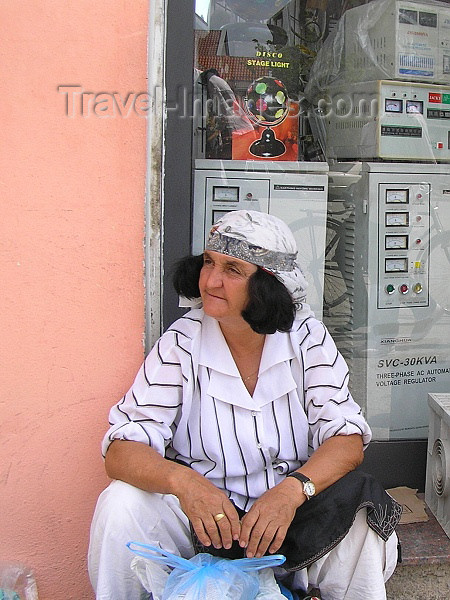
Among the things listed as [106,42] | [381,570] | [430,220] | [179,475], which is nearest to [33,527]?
[179,475]

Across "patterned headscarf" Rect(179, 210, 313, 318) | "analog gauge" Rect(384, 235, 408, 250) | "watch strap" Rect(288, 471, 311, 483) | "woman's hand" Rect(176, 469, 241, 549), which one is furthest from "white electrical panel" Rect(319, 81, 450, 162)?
"woman's hand" Rect(176, 469, 241, 549)

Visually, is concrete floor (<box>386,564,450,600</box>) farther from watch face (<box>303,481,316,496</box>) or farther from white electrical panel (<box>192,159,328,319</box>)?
white electrical panel (<box>192,159,328,319</box>)

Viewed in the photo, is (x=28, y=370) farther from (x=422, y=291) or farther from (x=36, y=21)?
(x=422, y=291)

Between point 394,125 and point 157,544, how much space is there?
1.91 metres

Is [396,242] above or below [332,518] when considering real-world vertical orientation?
above

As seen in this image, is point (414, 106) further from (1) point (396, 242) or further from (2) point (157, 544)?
(2) point (157, 544)

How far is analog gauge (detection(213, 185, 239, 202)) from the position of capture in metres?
2.88

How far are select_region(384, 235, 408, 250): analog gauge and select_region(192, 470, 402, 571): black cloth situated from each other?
49.1 inches

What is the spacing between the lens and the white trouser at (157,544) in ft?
6.83

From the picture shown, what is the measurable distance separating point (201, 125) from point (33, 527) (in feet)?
4.92

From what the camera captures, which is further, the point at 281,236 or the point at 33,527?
the point at 33,527

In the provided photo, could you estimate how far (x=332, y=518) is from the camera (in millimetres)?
2088

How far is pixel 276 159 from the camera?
2975 millimetres

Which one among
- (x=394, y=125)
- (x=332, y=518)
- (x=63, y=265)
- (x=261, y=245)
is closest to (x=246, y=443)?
(x=332, y=518)
